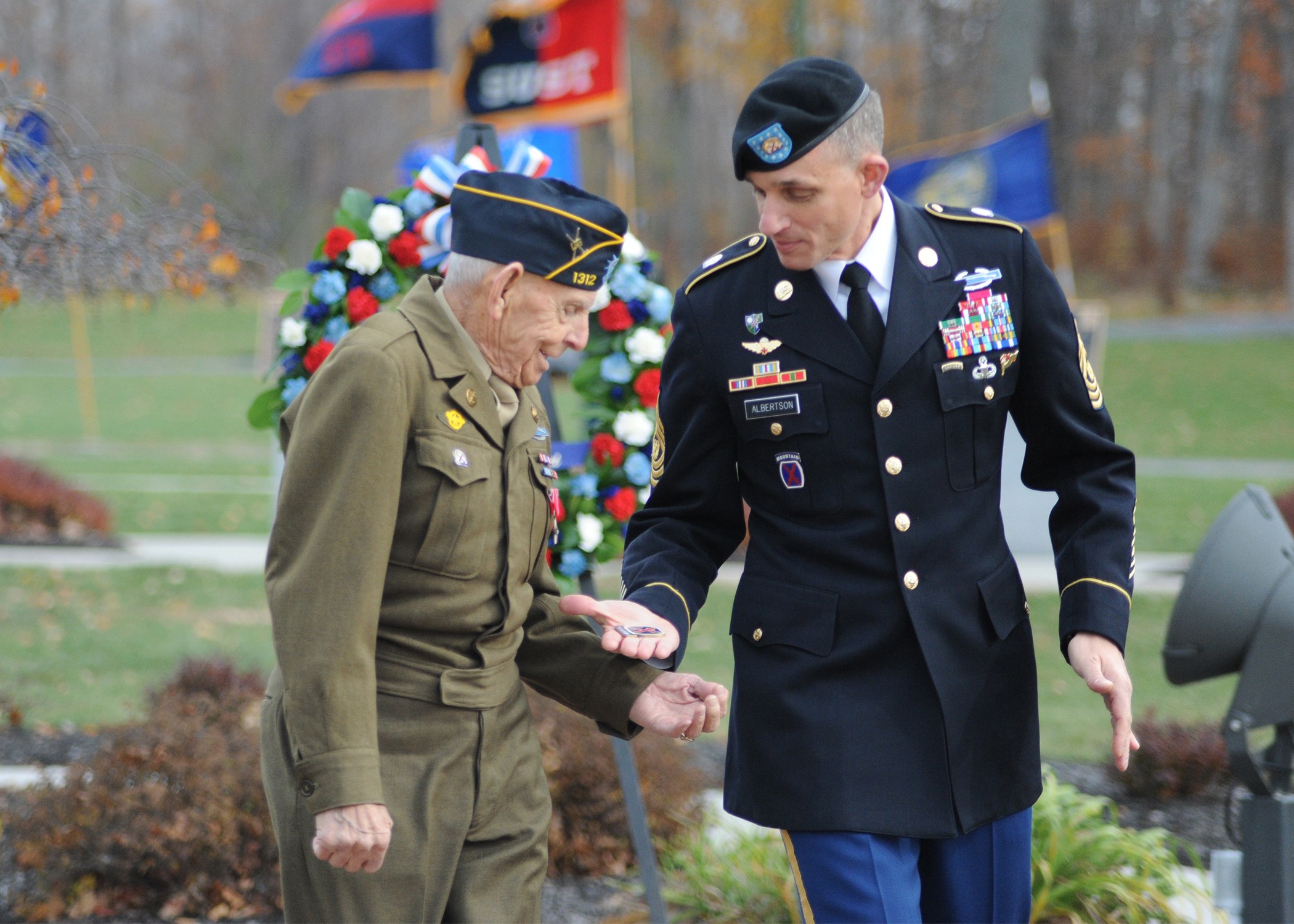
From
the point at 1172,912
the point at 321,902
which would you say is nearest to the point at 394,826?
the point at 321,902

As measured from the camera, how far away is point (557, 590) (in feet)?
9.45

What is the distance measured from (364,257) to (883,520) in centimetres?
194

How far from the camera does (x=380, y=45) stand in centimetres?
1404

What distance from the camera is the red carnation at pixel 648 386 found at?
386 cm

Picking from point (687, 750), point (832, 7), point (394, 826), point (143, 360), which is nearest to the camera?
point (394, 826)

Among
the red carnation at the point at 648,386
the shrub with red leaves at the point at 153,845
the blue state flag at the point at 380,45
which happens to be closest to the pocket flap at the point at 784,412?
the red carnation at the point at 648,386

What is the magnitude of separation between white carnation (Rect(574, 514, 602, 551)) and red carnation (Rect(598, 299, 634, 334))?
0.54m

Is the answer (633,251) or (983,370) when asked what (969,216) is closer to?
(983,370)

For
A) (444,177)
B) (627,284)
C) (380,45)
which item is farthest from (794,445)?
(380,45)

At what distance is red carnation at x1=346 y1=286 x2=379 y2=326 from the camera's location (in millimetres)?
3830

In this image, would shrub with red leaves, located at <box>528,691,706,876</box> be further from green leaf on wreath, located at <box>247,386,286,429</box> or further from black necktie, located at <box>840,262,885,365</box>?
black necktie, located at <box>840,262,885,365</box>

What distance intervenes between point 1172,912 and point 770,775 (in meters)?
1.97

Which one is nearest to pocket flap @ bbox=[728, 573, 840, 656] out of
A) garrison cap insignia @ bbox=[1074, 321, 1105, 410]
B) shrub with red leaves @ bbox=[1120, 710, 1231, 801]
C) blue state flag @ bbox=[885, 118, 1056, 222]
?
garrison cap insignia @ bbox=[1074, 321, 1105, 410]

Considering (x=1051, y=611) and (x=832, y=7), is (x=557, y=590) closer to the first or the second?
(x=1051, y=611)
